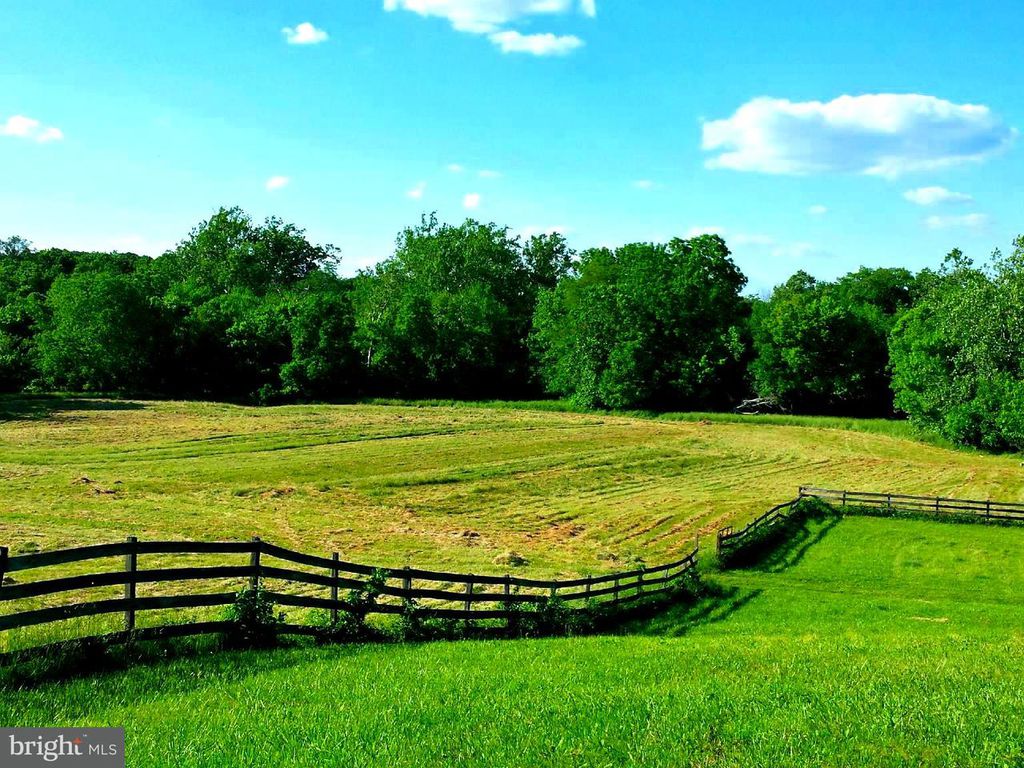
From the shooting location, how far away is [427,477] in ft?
135

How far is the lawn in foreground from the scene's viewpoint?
633 centimetres

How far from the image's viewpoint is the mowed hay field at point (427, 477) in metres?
26.3

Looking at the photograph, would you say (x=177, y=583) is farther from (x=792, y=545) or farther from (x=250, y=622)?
(x=792, y=545)

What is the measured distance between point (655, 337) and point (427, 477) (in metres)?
50.2

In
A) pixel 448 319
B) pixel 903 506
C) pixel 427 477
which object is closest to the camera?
pixel 903 506

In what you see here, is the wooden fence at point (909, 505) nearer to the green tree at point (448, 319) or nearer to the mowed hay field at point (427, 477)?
the mowed hay field at point (427, 477)

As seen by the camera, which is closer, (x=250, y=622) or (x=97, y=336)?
(x=250, y=622)

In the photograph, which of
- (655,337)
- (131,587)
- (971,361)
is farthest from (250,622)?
(655,337)

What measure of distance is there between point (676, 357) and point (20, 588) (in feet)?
266

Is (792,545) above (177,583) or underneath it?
underneath

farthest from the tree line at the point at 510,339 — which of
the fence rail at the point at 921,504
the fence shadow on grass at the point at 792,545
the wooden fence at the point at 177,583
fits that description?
the wooden fence at the point at 177,583

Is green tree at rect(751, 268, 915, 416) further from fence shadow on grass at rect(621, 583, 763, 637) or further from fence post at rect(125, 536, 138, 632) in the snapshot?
fence post at rect(125, 536, 138, 632)

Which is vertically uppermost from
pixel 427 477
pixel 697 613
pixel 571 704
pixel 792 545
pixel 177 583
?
pixel 571 704

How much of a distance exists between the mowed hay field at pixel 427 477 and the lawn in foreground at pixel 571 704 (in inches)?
465
